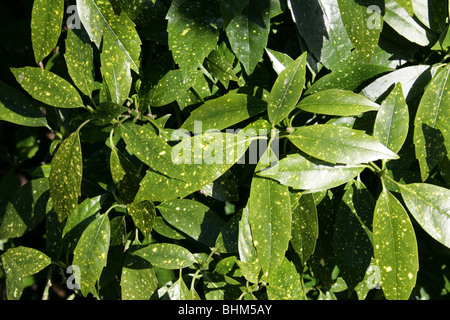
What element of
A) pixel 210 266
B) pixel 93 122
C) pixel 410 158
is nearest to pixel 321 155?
pixel 410 158

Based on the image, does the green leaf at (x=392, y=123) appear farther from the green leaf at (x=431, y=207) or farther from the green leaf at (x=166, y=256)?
the green leaf at (x=166, y=256)

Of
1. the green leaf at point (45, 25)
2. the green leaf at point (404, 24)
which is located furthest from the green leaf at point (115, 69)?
the green leaf at point (404, 24)

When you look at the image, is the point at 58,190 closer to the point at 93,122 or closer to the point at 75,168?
the point at 75,168

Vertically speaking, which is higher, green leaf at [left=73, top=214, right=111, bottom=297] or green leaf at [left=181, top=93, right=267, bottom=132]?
green leaf at [left=181, top=93, right=267, bottom=132]

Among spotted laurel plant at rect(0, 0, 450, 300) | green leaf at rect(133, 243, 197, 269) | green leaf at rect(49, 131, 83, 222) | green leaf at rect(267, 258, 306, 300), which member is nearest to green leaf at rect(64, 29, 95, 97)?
spotted laurel plant at rect(0, 0, 450, 300)

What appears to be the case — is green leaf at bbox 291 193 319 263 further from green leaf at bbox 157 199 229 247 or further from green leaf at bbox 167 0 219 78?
green leaf at bbox 167 0 219 78

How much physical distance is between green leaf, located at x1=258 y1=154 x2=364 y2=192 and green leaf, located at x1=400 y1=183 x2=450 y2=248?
5.2 inches

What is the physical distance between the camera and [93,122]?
3.31 ft

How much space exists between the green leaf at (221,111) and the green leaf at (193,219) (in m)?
0.20

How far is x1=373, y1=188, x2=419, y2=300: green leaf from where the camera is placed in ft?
2.87

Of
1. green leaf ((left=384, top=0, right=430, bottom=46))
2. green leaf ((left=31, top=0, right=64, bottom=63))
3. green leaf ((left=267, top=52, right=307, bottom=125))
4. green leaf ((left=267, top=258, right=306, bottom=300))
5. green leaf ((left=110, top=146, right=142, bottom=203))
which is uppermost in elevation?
green leaf ((left=31, top=0, right=64, bottom=63))

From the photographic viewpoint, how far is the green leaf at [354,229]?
0.97 m

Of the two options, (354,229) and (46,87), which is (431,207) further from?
(46,87)

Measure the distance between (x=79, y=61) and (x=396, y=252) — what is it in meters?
0.80
